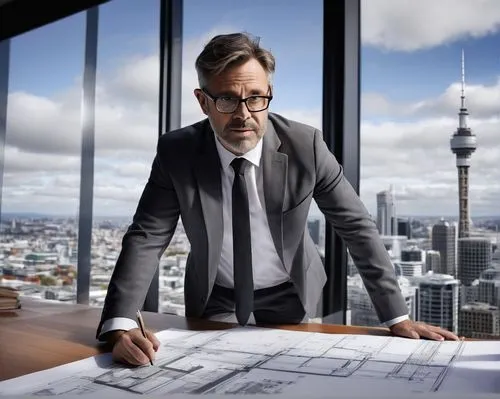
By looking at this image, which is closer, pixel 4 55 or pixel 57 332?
pixel 57 332

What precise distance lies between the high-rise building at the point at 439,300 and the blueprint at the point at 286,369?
89 centimetres

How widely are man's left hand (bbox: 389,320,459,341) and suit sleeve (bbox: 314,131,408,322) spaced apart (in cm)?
3

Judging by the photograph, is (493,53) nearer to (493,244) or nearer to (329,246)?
(493,244)

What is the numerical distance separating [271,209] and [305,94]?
1039 mm

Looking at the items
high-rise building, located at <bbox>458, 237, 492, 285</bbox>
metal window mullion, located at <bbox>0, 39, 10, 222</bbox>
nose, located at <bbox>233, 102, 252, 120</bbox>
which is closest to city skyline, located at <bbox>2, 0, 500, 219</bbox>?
high-rise building, located at <bbox>458, 237, 492, 285</bbox>

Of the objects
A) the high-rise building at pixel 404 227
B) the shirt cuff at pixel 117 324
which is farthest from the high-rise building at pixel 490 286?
the shirt cuff at pixel 117 324

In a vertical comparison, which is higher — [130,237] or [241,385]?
[130,237]

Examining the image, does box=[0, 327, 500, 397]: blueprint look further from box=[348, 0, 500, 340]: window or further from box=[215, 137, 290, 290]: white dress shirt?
box=[348, 0, 500, 340]: window

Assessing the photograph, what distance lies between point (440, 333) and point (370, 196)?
3.32 feet

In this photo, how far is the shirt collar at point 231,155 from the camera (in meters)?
1.31

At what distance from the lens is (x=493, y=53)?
1.82m

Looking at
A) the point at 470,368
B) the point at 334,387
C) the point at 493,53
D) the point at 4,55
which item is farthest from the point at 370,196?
the point at 4,55

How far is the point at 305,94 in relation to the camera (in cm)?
220

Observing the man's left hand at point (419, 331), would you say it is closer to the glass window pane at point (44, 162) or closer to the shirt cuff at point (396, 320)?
the shirt cuff at point (396, 320)
